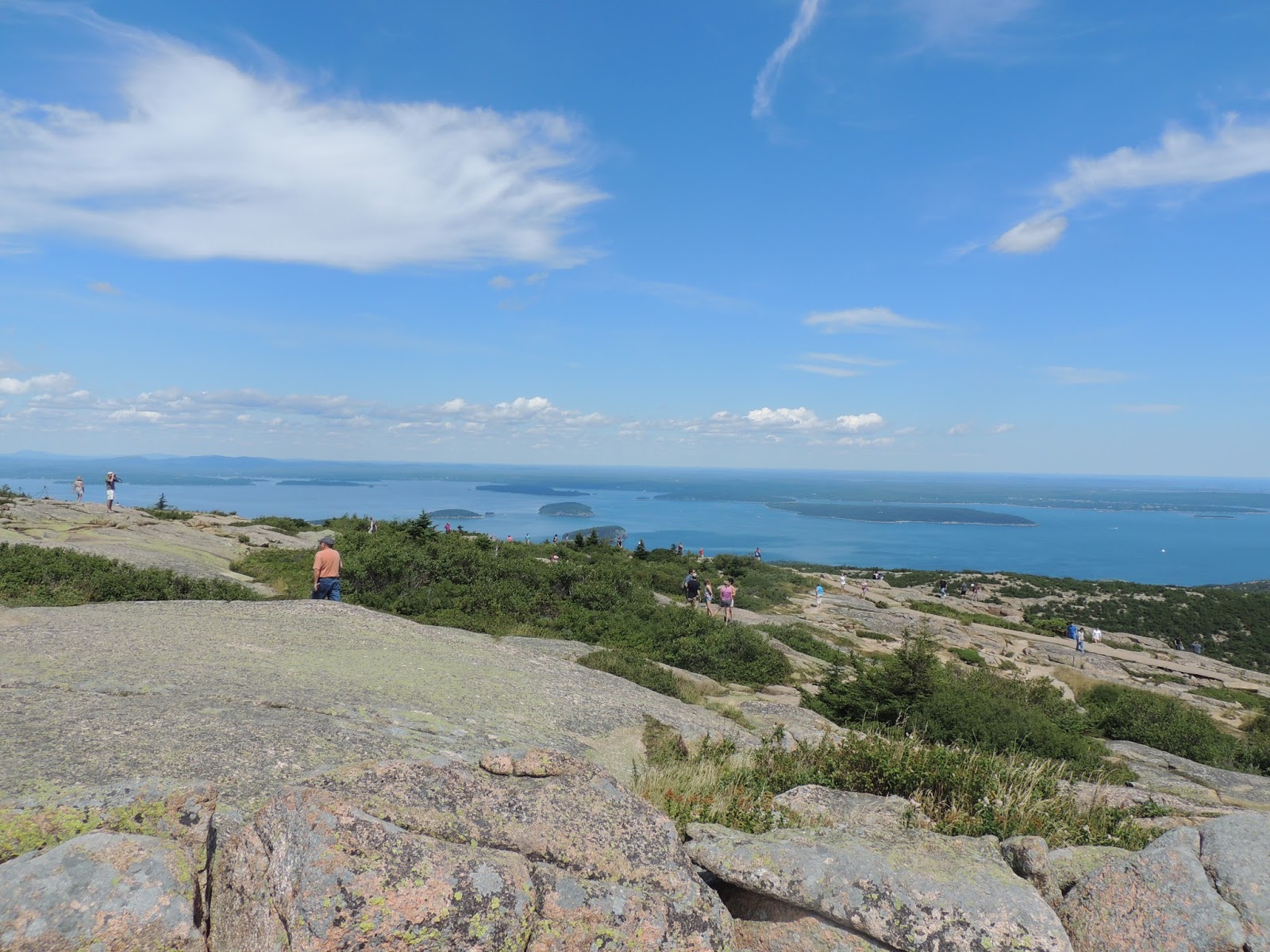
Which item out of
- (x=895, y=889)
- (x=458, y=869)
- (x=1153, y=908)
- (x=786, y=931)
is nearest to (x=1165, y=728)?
(x=1153, y=908)

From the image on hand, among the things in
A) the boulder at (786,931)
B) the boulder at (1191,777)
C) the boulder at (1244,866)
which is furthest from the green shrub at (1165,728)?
the boulder at (786,931)

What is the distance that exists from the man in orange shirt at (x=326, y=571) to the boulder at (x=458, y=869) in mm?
11886

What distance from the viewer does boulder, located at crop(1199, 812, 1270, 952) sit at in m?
4.25

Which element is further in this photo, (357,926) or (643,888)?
(643,888)

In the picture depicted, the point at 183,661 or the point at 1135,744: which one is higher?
the point at 183,661

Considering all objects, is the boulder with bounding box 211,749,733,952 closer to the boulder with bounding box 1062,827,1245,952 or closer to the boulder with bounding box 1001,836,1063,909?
the boulder with bounding box 1001,836,1063,909

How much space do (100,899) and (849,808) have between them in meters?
5.56

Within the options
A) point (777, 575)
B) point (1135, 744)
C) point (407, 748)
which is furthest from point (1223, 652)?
point (407, 748)

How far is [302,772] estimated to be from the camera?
5.18 meters

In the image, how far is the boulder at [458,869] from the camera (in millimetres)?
3219

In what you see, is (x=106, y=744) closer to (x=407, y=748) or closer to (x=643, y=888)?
(x=407, y=748)

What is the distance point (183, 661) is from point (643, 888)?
7.04m

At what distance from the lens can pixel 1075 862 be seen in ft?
15.9

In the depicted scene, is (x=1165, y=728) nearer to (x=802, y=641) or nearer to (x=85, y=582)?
Answer: (x=802, y=641)
